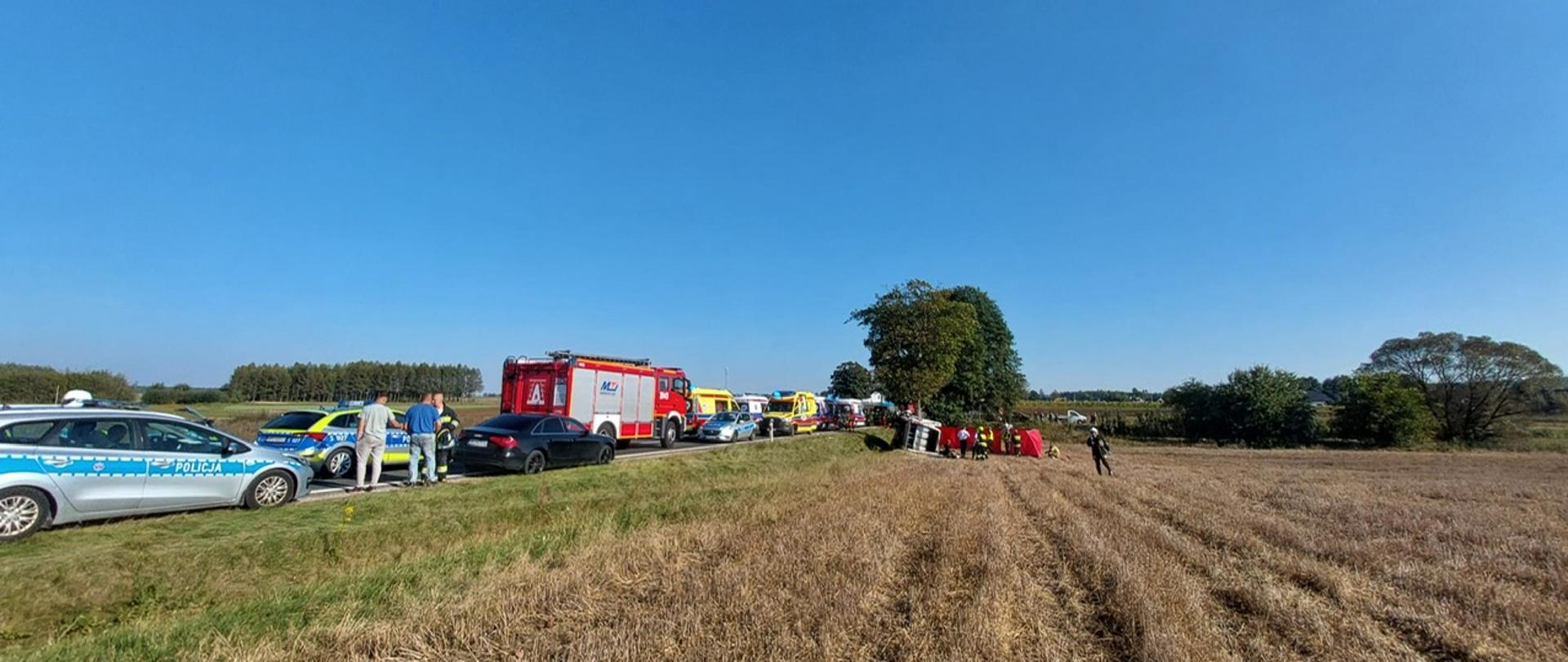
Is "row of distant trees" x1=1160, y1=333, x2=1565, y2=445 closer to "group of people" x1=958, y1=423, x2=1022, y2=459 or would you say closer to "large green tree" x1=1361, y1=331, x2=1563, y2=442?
"large green tree" x1=1361, y1=331, x2=1563, y2=442

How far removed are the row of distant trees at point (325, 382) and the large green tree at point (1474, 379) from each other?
100024mm

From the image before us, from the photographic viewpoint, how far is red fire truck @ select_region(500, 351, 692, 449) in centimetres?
1945

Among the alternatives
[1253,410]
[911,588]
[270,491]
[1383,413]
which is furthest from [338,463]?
[1383,413]

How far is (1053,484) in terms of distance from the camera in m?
14.7

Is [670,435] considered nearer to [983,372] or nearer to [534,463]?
[534,463]

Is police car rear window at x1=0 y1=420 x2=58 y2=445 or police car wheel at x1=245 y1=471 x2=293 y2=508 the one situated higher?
police car rear window at x1=0 y1=420 x2=58 y2=445

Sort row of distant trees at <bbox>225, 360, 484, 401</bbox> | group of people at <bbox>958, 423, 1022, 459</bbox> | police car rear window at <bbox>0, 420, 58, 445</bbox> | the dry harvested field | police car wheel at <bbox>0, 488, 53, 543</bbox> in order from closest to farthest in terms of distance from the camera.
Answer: the dry harvested field → police car wheel at <bbox>0, 488, 53, 543</bbox> → police car rear window at <bbox>0, 420, 58, 445</bbox> → group of people at <bbox>958, 423, 1022, 459</bbox> → row of distant trees at <bbox>225, 360, 484, 401</bbox>

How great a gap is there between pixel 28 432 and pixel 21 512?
0.87 metres

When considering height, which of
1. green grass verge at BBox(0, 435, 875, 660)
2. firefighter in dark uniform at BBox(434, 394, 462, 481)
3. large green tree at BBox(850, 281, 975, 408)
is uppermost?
large green tree at BBox(850, 281, 975, 408)

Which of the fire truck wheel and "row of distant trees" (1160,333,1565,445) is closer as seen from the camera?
the fire truck wheel

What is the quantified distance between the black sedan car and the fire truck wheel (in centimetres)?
842

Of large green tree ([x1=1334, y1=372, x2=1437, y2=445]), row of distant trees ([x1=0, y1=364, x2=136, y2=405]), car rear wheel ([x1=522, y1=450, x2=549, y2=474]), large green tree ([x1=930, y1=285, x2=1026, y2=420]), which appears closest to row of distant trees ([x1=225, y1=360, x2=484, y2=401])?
row of distant trees ([x1=0, y1=364, x2=136, y2=405])

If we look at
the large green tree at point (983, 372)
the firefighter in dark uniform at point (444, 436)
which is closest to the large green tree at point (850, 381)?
the large green tree at point (983, 372)

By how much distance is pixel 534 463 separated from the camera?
563 inches
